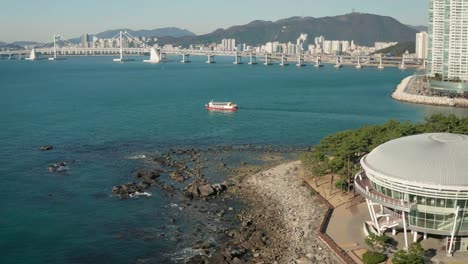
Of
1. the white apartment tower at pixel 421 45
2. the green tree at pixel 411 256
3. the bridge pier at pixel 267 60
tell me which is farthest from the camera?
the bridge pier at pixel 267 60

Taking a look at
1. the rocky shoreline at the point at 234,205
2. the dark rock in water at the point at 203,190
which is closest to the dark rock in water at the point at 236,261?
the rocky shoreline at the point at 234,205

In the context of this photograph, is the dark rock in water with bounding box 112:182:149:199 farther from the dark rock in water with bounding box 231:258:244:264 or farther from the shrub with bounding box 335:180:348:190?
the shrub with bounding box 335:180:348:190

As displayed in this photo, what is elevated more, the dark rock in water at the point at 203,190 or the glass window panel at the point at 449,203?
the glass window panel at the point at 449,203

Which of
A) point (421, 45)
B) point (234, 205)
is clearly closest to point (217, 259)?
point (234, 205)

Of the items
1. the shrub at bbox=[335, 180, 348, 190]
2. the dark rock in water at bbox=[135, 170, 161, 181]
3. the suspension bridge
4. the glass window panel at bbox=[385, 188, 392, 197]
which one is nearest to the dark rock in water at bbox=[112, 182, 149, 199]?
the dark rock in water at bbox=[135, 170, 161, 181]

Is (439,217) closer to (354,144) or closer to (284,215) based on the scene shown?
(284,215)

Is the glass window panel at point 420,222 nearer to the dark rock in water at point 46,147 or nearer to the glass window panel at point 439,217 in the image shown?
the glass window panel at point 439,217

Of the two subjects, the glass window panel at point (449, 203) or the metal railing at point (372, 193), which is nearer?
the glass window panel at point (449, 203)
